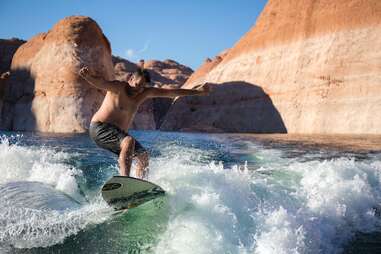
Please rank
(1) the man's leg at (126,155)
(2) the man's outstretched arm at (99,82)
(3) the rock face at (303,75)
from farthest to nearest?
(3) the rock face at (303,75), (2) the man's outstretched arm at (99,82), (1) the man's leg at (126,155)

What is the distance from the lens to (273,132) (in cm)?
2456

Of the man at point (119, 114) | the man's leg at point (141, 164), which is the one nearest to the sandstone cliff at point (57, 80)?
the man at point (119, 114)

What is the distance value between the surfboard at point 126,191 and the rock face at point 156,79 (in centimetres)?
2373

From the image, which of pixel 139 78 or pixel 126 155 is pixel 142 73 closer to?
pixel 139 78

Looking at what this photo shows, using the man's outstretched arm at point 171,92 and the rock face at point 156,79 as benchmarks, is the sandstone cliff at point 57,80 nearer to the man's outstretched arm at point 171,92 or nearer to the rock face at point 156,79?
the rock face at point 156,79

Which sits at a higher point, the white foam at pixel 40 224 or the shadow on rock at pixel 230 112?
the shadow on rock at pixel 230 112

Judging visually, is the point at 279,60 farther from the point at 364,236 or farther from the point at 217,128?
the point at 364,236

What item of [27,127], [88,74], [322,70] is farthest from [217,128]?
[88,74]

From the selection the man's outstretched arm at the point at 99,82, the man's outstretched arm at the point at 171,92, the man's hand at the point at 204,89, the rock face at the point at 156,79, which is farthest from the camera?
the rock face at the point at 156,79

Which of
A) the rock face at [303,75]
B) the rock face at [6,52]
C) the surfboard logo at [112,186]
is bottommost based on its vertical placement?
the surfboard logo at [112,186]

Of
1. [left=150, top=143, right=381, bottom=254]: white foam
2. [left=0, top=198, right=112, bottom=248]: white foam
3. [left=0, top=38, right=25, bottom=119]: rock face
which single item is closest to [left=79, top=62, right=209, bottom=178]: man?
[left=150, top=143, right=381, bottom=254]: white foam

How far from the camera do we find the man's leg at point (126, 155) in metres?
4.60

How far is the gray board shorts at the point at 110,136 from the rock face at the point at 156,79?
22692 millimetres

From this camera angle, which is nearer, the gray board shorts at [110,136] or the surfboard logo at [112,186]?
the surfboard logo at [112,186]
